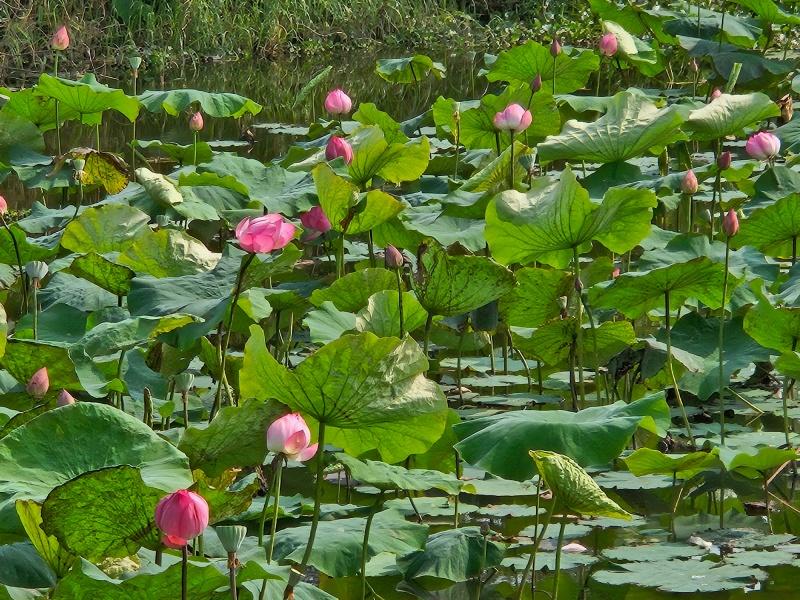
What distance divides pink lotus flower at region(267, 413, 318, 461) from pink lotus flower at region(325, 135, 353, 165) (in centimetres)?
123

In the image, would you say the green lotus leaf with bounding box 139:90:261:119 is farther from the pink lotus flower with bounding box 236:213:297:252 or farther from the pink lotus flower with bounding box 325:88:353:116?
the pink lotus flower with bounding box 236:213:297:252

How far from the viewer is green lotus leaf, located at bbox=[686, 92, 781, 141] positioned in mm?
3000

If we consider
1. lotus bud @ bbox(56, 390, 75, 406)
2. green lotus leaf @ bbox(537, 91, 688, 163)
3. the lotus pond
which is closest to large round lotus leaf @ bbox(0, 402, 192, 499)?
the lotus pond

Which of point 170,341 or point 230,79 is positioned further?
point 230,79

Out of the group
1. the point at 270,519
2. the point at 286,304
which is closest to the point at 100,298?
the point at 286,304

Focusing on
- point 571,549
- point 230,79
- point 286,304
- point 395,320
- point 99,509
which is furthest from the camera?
point 230,79

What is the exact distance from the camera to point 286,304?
8.17ft

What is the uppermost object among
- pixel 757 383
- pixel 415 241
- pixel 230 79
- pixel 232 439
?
pixel 232 439

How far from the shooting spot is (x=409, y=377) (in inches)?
62.4

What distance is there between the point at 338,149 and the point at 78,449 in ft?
4.04

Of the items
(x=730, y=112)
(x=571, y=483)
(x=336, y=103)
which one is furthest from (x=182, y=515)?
(x=336, y=103)

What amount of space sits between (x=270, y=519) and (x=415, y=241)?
3.08 feet

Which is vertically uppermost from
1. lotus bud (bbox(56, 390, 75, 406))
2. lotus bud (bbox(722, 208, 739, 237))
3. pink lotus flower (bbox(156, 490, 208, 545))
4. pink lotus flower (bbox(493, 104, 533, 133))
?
pink lotus flower (bbox(156, 490, 208, 545))

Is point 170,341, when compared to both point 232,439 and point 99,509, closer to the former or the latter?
point 232,439
